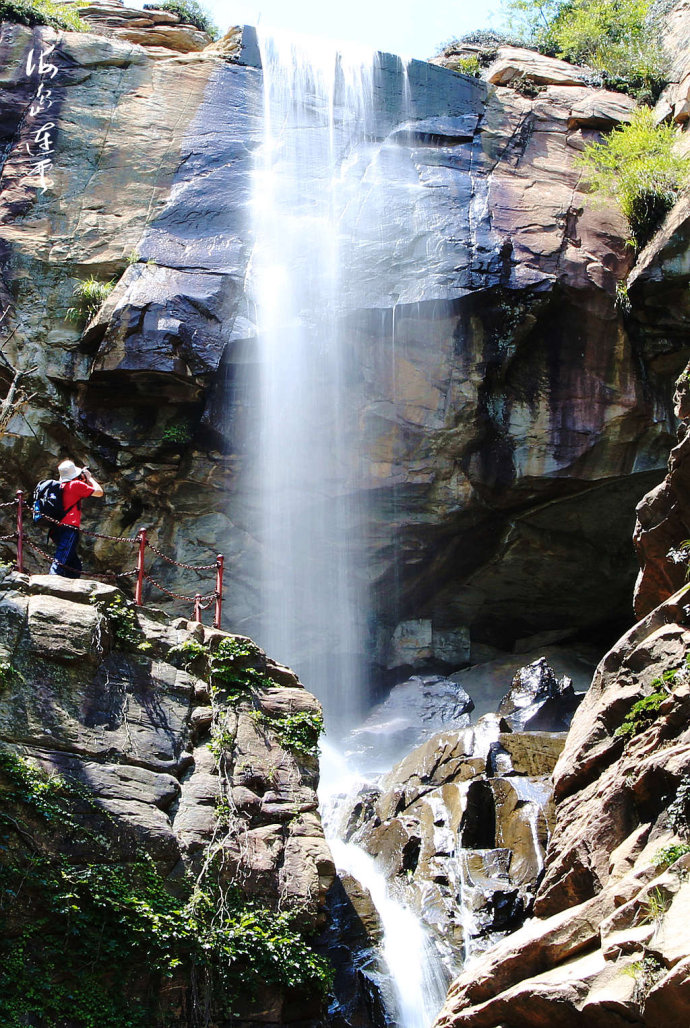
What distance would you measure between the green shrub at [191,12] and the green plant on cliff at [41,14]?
221cm

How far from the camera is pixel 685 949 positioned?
635 centimetres

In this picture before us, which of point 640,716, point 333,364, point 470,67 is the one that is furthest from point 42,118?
point 640,716

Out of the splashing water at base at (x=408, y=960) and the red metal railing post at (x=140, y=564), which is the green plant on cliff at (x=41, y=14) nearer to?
the red metal railing post at (x=140, y=564)

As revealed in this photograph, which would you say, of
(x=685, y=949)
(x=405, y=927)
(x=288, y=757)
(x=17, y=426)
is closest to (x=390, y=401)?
(x=17, y=426)

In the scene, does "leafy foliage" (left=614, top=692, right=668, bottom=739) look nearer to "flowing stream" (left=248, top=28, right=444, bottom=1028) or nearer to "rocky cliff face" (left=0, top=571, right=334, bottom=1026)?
"rocky cliff face" (left=0, top=571, right=334, bottom=1026)

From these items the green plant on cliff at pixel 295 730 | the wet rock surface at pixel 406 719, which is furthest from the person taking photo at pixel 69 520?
the wet rock surface at pixel 406 719

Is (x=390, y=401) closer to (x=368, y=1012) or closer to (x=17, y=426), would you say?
(x=17, y=426)

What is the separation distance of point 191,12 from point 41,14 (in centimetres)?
415

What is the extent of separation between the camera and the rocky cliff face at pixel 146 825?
8547mm

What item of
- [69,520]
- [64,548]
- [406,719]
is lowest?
[406,719]

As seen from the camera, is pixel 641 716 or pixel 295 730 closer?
pixel 641 716

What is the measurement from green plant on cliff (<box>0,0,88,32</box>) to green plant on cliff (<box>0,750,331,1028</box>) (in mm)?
17871

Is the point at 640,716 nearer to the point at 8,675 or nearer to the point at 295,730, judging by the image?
the point at 295,730

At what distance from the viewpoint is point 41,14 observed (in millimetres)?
20797
